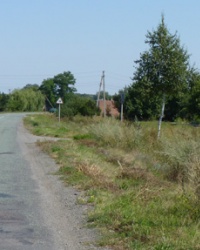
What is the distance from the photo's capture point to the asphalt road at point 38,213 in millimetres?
7461

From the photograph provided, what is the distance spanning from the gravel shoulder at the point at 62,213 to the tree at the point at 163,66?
1020 cm

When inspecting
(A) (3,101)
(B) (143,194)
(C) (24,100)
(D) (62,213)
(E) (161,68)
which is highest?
(E) (161,68)

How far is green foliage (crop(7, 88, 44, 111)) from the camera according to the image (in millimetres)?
130250

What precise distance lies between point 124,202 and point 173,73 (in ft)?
51.5

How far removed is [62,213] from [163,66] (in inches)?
639

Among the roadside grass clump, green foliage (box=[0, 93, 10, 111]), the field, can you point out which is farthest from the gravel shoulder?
green foliage (box=[0, 93, 10, 111])

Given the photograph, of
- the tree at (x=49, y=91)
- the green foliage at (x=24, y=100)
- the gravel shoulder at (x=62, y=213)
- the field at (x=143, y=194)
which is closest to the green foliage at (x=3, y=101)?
the green foliage at (x=24, y=100)

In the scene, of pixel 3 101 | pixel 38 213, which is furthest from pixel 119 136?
pixel 3 101

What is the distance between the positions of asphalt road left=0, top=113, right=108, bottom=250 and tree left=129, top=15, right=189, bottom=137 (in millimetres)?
10240

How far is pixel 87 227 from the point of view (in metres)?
8.40

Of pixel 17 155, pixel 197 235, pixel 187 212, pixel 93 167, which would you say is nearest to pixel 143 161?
pixel 93 167

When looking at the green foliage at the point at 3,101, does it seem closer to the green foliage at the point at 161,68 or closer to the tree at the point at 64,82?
the tree at the point at 64,82

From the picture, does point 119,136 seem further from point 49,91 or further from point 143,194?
point 49,91

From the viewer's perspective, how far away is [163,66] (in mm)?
24859
